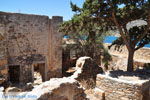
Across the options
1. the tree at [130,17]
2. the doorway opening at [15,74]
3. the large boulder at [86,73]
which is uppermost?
the tree at [130,17]

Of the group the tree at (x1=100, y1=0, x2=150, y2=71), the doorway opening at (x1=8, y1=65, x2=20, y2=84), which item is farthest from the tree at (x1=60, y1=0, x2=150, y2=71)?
the doorway opening at (x1=8, y1=65, x2=20, y2=84)

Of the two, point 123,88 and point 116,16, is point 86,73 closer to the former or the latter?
point 123,88

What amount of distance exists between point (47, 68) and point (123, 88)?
777 cm

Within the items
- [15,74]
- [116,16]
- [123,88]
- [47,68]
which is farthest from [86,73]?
[15,74]

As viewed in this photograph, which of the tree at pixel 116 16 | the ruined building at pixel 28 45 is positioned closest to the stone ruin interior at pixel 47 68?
the ruined building at pixel 28 45

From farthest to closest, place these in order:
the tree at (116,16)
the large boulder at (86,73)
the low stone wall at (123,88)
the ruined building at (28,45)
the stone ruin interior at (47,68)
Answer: the ruined building at (28,45) → the large boulder at (86,73) → the tree at (116,16) → the low stone wall at (123,88) → the stone ruin interior at (47,68)

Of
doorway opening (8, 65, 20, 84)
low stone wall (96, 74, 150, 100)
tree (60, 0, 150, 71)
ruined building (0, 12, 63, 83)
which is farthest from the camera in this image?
doorway opening (8, 65, 20, 84)

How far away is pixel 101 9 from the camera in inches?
348

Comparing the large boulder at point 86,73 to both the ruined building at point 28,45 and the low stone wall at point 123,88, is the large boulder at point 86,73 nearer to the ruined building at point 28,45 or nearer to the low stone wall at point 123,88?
the low stone wall at point 123,88

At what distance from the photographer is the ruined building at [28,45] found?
1177 centimetres

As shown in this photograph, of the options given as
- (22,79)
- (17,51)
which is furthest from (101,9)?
(22,79)

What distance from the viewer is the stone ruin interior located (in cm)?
694

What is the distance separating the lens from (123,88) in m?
7.45

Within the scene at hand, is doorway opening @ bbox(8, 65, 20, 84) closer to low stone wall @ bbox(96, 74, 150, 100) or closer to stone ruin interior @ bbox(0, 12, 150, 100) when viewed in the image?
stone ruin interior @ bbox(0, 12, 150, 100)
